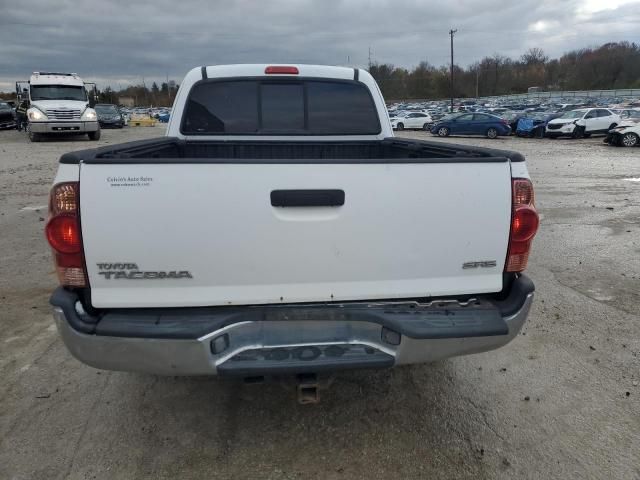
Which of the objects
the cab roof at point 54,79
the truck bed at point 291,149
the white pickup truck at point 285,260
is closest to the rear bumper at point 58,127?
the cab roof at point 54,79

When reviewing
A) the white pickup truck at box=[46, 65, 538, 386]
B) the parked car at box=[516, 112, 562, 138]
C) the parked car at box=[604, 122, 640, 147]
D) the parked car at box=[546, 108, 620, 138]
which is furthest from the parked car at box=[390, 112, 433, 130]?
the white pickup truck at box=[46, 65, 538, 386]

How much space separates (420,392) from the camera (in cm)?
343

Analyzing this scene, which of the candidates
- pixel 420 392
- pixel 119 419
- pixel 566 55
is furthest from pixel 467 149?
pixel 566 55

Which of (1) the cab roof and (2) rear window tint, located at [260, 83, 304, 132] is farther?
(1) the cab roof

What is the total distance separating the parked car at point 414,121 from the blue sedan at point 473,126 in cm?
593

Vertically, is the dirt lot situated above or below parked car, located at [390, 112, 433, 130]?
below

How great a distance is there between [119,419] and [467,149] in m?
2.78

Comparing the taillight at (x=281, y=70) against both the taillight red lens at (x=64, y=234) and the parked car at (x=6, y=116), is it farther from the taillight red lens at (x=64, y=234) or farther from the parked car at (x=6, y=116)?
the parked car at (x=6, y=116)

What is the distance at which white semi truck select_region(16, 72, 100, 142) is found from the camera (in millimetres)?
22984

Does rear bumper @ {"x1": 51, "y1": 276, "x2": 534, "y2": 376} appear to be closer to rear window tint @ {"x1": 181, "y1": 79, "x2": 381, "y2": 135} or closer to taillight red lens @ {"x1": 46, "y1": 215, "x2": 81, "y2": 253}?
taillight red lens @ {"x1": 46, "y1": 215, "x2": 81, "y2": 253}

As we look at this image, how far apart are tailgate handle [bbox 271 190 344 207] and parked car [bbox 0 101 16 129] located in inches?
1477

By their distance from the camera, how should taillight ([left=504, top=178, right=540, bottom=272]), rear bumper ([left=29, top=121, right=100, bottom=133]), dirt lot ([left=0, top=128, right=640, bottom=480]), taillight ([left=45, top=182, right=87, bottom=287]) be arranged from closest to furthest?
taillight ([left=45, top=182, right=87, bottom=287]), taillight ([left=504, top=178, right=540, bottom=272]), dirt lot ([left=0, top=128, right=640, bottom=480]), rear bumper ([left=29, top=121, right=100, bottom=133])

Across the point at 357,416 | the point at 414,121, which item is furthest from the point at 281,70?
the point at 414,121

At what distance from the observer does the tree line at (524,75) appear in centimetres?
10300
